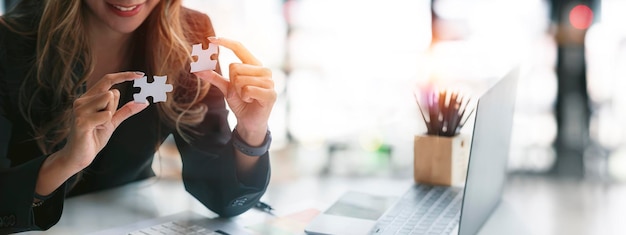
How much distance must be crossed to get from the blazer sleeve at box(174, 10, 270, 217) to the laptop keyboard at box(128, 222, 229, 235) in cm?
9

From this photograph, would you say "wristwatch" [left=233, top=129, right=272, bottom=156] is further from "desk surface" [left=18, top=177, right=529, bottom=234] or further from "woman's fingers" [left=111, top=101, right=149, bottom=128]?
"woman's fingers" [left=111, top=101, right=149, bottom=128]

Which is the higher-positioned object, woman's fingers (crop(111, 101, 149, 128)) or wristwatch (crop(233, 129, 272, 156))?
woman's fingers (crop(111, 101, 149, 128))

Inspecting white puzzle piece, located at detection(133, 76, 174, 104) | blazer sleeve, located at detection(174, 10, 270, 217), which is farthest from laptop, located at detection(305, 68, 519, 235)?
white puzzle piece, located at detection(133, 76, 174, 104)

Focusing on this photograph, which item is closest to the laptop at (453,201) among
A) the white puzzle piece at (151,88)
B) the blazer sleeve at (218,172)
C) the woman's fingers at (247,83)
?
the blazer sleeve at (218,172)

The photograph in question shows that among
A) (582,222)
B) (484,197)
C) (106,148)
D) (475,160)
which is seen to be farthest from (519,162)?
(106,148)

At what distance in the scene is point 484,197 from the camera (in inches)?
52.3

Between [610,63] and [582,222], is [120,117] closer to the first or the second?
[582,222]

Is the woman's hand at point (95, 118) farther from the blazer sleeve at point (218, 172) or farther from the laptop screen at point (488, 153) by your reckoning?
the laptop screen at point (488, 153)

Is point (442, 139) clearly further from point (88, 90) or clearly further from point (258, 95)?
point (88, 90)

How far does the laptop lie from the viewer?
117 centimetres

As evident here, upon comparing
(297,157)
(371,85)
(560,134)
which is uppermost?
(371,85)

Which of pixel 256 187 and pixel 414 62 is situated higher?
pixel 414 62

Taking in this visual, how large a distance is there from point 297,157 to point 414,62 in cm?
41

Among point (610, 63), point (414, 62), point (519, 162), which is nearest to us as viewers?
point (414, 62)
